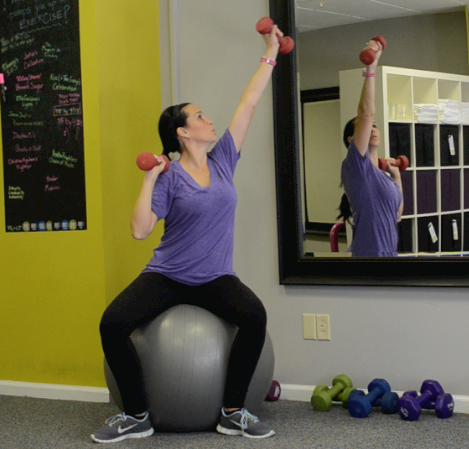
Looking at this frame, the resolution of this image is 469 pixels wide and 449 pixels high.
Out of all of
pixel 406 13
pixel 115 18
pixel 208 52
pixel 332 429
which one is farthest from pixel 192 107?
pixel 332 429

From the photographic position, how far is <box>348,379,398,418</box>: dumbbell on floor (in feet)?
8.00

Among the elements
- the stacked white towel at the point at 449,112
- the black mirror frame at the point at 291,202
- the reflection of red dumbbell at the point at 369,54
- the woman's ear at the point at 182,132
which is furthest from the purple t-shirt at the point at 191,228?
the stacked white towel at the point at 449,112

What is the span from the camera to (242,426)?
2268mm

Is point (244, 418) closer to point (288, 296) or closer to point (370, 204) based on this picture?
point (288, 296)

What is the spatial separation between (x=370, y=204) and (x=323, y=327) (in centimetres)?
56

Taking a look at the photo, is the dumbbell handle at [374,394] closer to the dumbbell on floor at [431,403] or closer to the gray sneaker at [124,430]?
the dumbbell on floor at [431,403]

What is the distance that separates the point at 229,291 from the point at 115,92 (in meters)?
1.15

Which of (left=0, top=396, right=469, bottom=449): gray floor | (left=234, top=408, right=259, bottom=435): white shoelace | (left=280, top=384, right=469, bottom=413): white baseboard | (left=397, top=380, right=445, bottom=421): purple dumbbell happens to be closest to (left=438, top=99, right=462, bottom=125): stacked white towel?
(left=397, top=380, right=445, bottom=421): purple dumbbell

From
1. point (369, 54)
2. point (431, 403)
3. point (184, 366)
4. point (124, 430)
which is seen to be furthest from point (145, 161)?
point (431, 403)

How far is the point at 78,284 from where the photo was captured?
2.96 meters

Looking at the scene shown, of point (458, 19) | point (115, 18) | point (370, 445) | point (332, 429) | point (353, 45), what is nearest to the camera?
point (370, 445)

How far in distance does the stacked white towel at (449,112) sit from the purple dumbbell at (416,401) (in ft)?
3.32

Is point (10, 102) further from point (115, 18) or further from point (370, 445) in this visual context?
point (370, 445)

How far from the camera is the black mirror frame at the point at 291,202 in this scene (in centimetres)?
274
